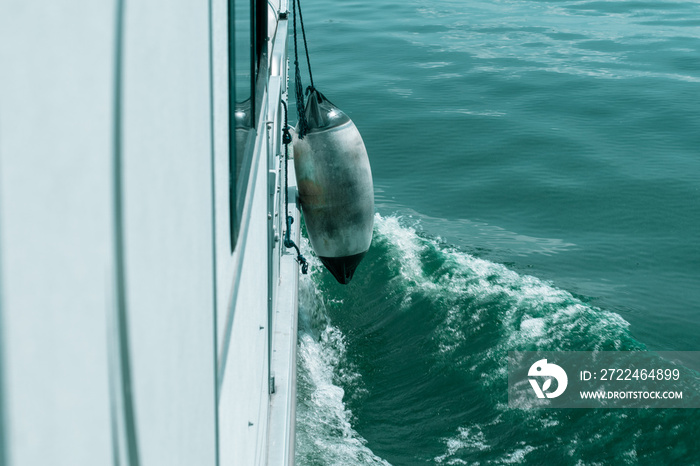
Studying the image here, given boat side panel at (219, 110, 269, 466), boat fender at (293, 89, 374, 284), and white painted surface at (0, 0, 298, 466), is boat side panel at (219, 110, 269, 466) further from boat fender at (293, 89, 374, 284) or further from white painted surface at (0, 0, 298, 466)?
boat fender at (293, 89, 374, 284)

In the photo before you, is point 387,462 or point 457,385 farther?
point 457,385

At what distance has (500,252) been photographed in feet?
30.7

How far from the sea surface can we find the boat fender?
1415 millimetres

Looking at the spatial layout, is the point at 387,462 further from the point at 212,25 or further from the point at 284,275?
the point at 212,25

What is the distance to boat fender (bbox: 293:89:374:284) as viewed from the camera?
620 centimetres

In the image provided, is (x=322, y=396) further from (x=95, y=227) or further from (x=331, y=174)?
(x=95, y=227)

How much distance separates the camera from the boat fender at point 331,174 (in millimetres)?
6203

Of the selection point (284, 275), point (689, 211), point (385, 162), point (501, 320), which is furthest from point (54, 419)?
point (385, 162)

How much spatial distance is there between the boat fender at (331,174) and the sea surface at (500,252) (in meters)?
1.41

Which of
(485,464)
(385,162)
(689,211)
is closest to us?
(485,464)

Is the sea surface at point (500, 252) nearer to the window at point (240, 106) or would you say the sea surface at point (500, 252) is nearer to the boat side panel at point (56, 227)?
the window at point (240, 106)

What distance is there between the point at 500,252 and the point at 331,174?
3.83m

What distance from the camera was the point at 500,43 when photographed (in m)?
20.0

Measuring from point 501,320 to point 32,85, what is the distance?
24.3 ft
